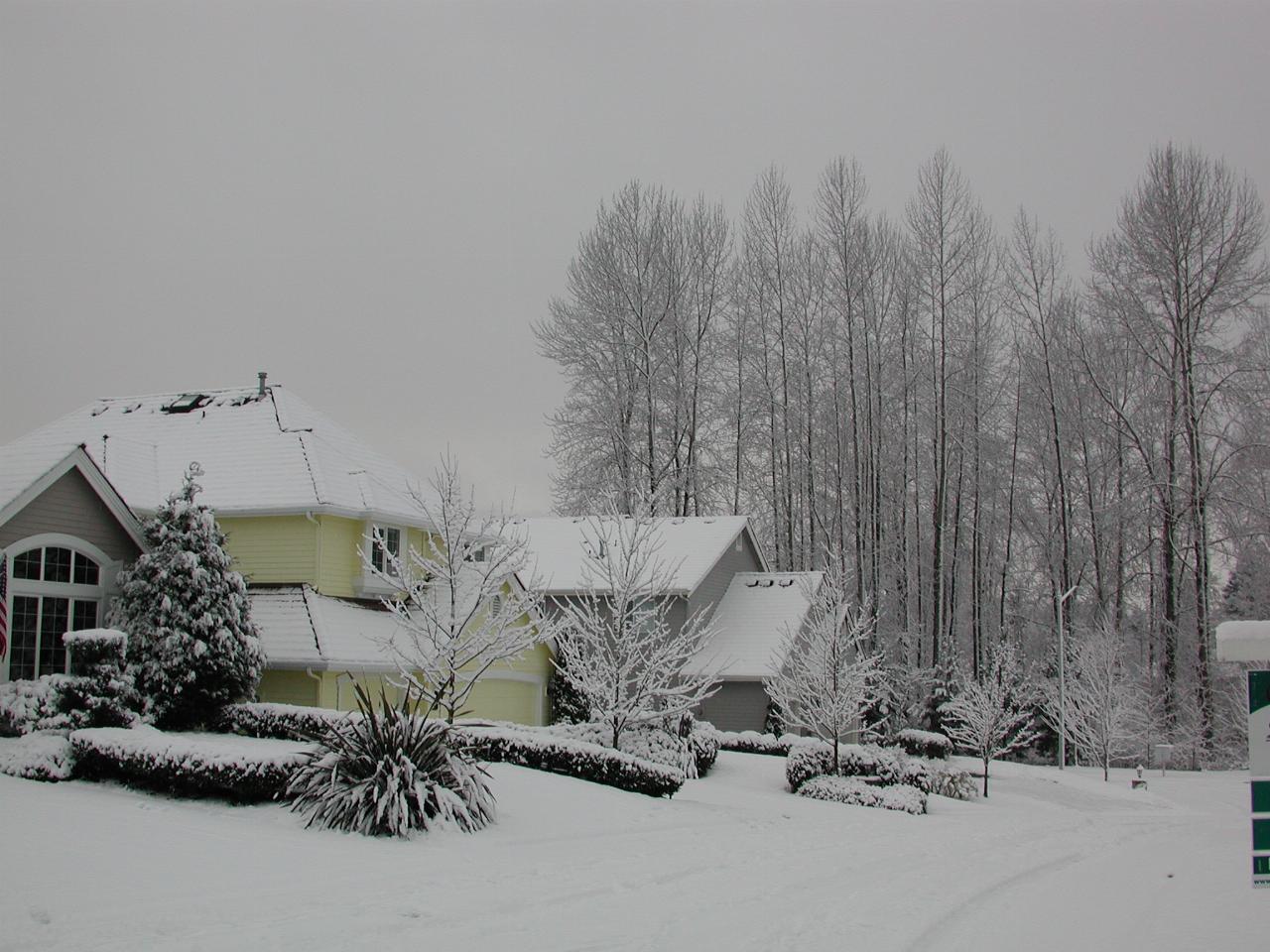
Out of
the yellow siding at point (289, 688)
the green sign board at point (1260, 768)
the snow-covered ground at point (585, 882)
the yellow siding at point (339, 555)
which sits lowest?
the snow-covered ground at point (585, 882)

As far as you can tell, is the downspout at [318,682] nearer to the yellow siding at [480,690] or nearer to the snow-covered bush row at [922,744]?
the yellow siding at [480,690]

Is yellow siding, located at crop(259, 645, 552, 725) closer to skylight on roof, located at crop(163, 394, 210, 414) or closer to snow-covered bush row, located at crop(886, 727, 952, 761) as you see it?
skylight on roof, located at crop(163, 394, 210, 414)

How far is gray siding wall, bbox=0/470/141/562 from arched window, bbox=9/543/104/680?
296mm

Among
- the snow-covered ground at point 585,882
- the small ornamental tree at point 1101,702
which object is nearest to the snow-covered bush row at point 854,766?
the snow-covered ground at point 585,882

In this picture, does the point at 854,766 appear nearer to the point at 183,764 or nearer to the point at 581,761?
the point at 581,761

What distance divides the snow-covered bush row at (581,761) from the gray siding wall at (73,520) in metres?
7.52

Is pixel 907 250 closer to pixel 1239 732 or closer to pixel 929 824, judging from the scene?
pixel 1239 732

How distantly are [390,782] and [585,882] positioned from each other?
2.95 metres

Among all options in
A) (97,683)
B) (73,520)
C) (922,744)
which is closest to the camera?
(97,683)

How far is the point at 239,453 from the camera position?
26.0 m

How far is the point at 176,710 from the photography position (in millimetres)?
19250

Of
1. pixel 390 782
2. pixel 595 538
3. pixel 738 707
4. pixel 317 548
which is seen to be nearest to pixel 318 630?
pixel 317 548

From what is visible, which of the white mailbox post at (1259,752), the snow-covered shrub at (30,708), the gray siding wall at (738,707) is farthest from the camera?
the gray siding wall at (738,707)

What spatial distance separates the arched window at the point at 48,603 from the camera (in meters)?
19.1
